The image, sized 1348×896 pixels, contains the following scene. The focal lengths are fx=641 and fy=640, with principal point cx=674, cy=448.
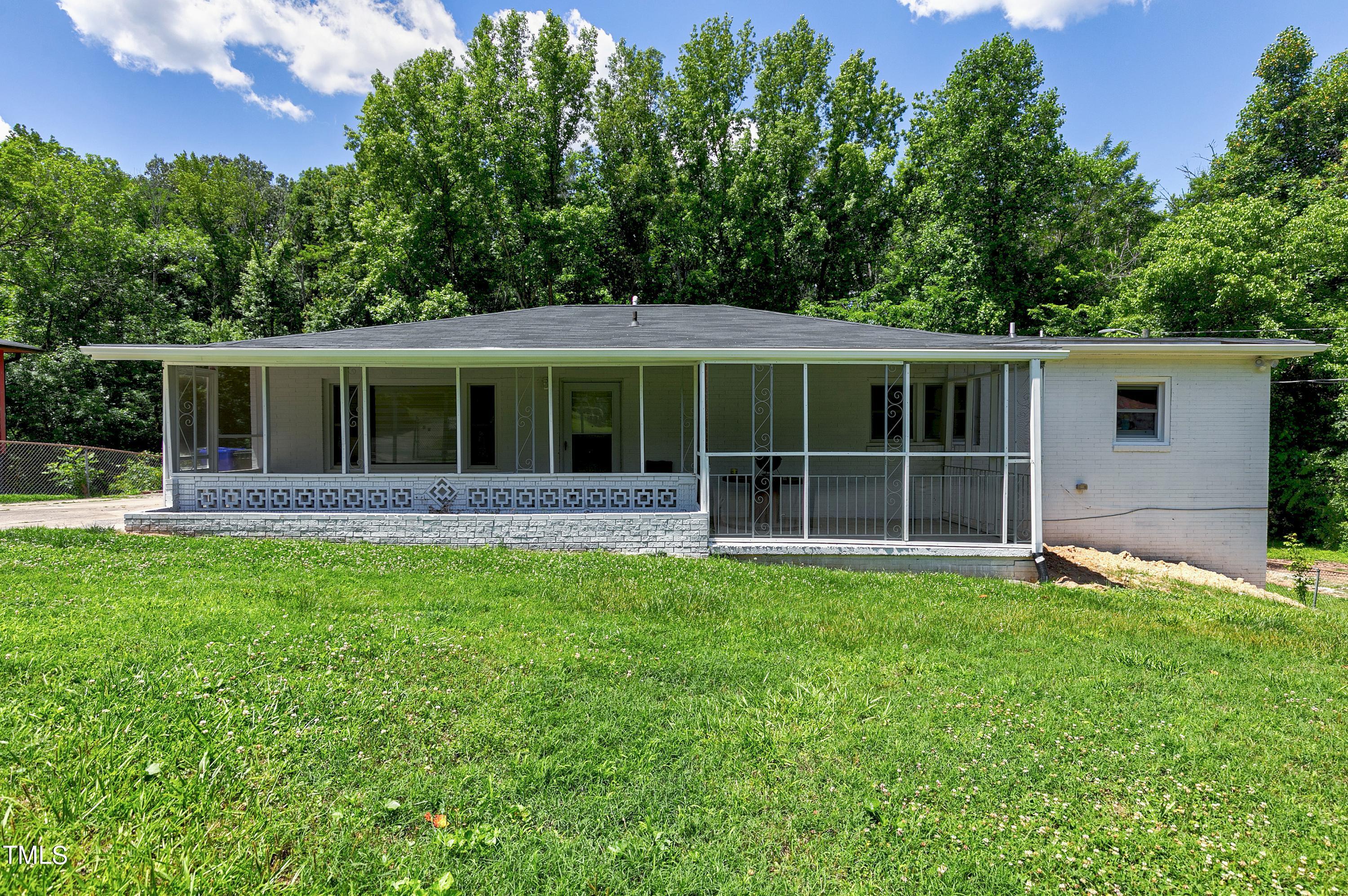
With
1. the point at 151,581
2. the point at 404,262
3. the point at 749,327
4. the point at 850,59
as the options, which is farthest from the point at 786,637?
the point at 850,59

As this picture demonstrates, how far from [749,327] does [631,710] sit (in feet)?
28.0

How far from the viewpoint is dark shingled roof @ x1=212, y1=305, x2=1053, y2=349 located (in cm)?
940

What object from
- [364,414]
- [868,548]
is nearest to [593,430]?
[364,414]

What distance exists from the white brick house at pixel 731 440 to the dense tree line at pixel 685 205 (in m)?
9.82

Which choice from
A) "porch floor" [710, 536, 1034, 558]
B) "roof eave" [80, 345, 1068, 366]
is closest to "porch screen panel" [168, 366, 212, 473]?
"roof eave" [80, 345, 1068, 366]

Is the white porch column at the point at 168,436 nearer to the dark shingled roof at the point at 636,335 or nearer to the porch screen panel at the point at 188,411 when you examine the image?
the porch screen panel at the point at 188,411

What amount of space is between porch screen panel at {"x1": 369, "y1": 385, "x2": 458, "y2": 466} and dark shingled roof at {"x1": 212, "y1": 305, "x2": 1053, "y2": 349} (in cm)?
121

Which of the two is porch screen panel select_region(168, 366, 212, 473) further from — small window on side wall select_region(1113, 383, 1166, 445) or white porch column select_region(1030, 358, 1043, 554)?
small window on side wall select_region(1113, 383, 1166, 445)

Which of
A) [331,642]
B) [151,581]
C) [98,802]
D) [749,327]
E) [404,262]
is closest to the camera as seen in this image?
[98,802]

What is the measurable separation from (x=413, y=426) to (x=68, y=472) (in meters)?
9.90

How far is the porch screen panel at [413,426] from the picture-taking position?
11.9 meters

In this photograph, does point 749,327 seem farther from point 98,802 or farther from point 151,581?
point 98,802

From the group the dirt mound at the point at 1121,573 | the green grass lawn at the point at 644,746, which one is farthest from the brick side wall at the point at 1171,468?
the green grass lawn at the point at 644,746

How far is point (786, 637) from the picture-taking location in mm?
5598
